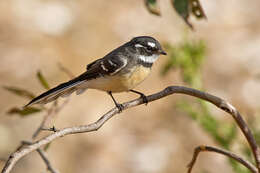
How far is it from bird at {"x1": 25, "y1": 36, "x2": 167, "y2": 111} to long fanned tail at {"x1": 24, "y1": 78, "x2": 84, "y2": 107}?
1.2 inches

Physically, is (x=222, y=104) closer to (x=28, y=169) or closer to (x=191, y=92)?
(x=191, y=92)

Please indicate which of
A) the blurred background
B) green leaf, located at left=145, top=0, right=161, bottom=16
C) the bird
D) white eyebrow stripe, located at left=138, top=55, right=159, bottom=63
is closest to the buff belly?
the bird

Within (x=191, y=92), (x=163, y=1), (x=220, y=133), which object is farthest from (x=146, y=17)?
(x=191, y=92)

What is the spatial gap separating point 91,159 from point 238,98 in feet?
8.49

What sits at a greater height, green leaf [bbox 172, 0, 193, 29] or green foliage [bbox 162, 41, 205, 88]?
green foliage [bbox 162, 41, 205, 88]

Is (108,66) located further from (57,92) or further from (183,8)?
(183,8)

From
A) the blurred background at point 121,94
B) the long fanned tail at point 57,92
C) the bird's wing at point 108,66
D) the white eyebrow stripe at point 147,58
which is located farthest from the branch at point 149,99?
the blurred background at point 121,94

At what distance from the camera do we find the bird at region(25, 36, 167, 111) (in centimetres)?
338

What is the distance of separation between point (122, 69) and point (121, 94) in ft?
12.8

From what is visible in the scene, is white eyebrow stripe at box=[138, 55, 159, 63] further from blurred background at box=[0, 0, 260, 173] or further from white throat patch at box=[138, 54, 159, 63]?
blurred background at box=[0, 0, 260, 173]

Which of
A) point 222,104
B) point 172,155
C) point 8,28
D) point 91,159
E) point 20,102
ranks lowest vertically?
point 222,104

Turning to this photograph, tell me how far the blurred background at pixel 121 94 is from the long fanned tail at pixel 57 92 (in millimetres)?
3401

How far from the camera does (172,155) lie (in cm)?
720

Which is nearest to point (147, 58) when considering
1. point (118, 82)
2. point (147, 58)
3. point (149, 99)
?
point (147, 58)
